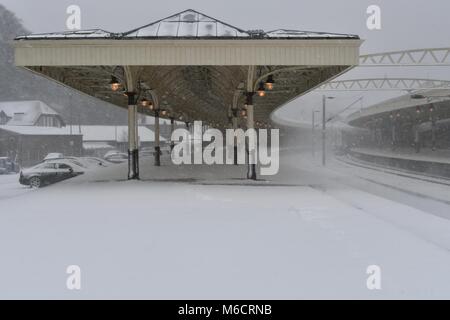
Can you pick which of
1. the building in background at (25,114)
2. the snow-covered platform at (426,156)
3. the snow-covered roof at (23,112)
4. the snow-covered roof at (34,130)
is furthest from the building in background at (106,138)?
the snow-covered platform at (426,156)

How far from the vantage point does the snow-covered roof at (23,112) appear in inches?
2354

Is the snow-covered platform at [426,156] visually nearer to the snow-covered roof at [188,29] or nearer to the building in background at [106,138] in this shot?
the snow-covered roof at [188,29]

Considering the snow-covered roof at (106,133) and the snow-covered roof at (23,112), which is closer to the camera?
the snow-covered roof at (23,112)

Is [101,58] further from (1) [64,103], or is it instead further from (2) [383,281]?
Result: (1) [64,103]

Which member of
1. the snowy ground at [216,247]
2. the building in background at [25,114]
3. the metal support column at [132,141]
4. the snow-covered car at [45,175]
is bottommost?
the snow-covered car at [45,175]

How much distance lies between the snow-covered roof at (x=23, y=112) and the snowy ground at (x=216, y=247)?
1978 inches

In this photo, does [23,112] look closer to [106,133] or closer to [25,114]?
[25,114]

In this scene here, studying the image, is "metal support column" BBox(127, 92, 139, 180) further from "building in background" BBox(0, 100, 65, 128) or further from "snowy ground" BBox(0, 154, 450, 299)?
"building in background" BBox(0, 100, 65, 128)

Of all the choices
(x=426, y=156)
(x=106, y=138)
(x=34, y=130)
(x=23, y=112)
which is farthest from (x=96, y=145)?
(x=426, y=156)

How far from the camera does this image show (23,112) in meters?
60.2
